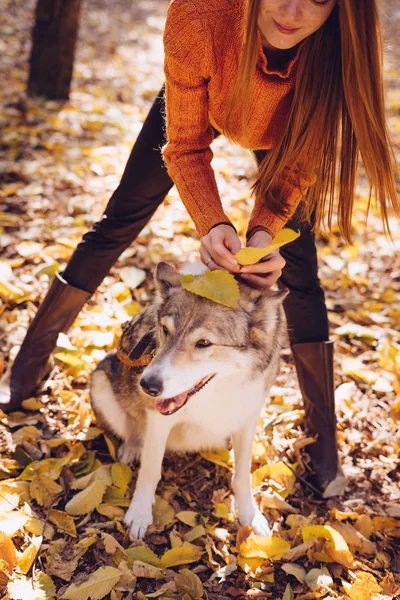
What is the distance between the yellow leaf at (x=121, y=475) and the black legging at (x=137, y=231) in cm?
95

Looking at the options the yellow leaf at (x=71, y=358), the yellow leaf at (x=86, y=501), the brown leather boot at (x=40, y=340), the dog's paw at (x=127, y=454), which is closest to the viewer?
the yellow leaf at (x=86, y=501)

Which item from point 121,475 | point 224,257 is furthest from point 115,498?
point 224,257

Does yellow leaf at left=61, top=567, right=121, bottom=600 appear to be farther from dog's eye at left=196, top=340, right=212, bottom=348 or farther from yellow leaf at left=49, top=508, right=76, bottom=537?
dog's eye at left=196, top=340, right=212, bottom=348

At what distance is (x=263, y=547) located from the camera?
99.7 inches

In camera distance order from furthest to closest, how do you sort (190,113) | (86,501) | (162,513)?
(162,513) → (86,501) → (190,113)

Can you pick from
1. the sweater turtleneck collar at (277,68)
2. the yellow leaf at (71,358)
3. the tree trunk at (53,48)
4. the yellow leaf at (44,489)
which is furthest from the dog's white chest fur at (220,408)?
the tree trunk at (53,48)

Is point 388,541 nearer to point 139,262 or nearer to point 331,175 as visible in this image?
point 331,175

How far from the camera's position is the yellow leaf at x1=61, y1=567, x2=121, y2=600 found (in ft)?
7.22

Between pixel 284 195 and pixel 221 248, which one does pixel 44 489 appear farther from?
pixel 284 195

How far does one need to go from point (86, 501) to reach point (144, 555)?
378 millimetres

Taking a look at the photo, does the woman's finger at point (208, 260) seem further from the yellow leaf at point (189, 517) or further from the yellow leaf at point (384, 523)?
the yellow leaf at point (384, 523)

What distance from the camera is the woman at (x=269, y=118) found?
2.07 metres

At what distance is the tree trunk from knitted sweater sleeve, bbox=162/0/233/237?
432 cm

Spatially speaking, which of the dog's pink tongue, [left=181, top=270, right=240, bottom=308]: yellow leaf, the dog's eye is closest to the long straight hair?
[left=181, top=270, right=240, bottom=308]: yellow leaf
